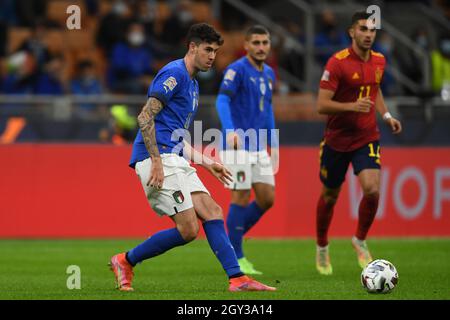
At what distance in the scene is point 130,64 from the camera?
19.8 m

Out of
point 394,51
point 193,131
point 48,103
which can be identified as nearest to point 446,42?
point 394,51

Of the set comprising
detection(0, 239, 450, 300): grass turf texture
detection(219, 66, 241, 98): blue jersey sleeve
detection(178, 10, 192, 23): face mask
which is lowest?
detection(0, 239, 450, 300): grass turf texture

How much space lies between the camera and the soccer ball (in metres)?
9.14

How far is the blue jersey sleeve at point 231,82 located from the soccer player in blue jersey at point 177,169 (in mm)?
2458

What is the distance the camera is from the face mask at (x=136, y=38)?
20000 millimetres

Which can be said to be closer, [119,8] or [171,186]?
[171,186]

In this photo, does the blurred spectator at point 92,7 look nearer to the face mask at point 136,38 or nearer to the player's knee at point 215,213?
the face mask at point 136,38

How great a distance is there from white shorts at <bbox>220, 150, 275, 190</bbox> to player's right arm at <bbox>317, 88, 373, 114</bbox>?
1127 millimetres

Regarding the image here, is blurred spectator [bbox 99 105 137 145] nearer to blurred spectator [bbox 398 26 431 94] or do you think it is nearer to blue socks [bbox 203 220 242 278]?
blurred spectator [bbox 398 26 431 94]

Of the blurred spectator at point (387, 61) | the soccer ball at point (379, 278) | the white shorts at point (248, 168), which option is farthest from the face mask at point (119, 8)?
the soccer ball at point (379, 278)

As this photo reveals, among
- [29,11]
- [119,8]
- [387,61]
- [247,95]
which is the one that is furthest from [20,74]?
[247,95]

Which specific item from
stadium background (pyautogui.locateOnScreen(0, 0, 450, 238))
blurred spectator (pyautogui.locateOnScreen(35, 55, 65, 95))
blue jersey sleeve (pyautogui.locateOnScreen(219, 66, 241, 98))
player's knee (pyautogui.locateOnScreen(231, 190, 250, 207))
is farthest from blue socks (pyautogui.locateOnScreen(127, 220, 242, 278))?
blurred spectator (pyautogui.locateOnScreen(35, 55, 65, 95))

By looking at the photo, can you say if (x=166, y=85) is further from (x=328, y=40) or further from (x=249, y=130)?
(x=328, y=40)

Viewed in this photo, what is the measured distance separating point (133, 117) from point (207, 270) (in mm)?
6099
